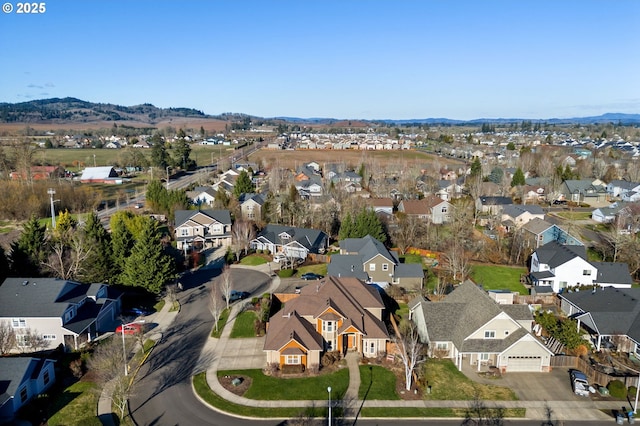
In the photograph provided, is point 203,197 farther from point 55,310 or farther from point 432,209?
point 55,310

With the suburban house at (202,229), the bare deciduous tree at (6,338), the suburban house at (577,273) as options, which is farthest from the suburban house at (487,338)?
the suburban house at (202,229)

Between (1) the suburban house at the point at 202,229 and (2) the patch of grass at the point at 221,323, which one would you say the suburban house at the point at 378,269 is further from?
(1) the suburban house at the point at 202,229

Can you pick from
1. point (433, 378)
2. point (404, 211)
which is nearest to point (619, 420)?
point (433, 378)

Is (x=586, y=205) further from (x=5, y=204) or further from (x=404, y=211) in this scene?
(x=5, y=204)

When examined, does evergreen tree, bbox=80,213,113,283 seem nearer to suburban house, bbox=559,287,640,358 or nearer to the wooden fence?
the wooden fence

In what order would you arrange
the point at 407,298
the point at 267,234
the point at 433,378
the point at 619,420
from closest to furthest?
1. the point at 619,420
2. the point at 433,378
3. the point at 407,298
4. the point at 267,234

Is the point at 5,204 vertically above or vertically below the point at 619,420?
above

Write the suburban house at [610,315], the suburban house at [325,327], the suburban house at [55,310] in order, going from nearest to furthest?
the suburban house at [325,327] → the suburban house at [55,310] → the suburban house at [610,315]
